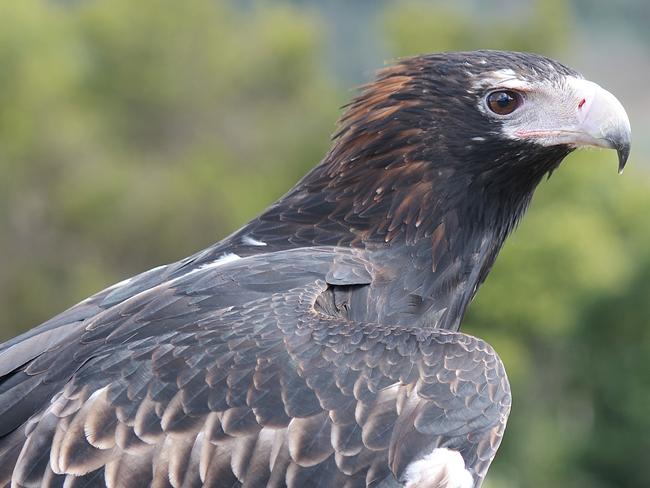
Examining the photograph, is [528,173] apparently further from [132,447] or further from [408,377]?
[132,447]

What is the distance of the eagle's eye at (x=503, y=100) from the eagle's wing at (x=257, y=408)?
124 centimetres

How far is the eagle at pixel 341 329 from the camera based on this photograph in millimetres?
3986

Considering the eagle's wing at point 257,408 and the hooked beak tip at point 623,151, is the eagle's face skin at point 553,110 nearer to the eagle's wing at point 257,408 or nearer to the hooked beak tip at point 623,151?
the hooked beak tip at point 623,151

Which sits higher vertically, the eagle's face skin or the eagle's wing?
the eagle's face skin

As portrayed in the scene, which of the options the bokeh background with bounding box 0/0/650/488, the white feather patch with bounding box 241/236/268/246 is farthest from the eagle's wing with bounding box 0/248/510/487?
the bokeh background with bounding box 0/0/650/488

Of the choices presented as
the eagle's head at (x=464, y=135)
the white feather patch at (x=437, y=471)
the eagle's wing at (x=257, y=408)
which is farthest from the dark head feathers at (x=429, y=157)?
the white feather patch at (x=437, y=471)

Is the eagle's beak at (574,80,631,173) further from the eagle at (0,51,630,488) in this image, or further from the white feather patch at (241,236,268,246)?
the white feather patch at (241,236,268,246)

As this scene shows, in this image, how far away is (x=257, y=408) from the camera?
3.99 metres

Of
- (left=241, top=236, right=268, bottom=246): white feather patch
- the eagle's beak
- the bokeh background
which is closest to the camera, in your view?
the eagle's beak

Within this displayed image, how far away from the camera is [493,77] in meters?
4.95

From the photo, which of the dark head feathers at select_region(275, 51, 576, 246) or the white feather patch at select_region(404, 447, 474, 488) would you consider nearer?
the white feather patch at select_region(404, 447, 474, 488)

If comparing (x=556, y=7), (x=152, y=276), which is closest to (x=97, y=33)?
(x=556, y=7)

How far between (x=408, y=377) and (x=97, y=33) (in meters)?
45.7

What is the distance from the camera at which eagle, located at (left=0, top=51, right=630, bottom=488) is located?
399 cm
